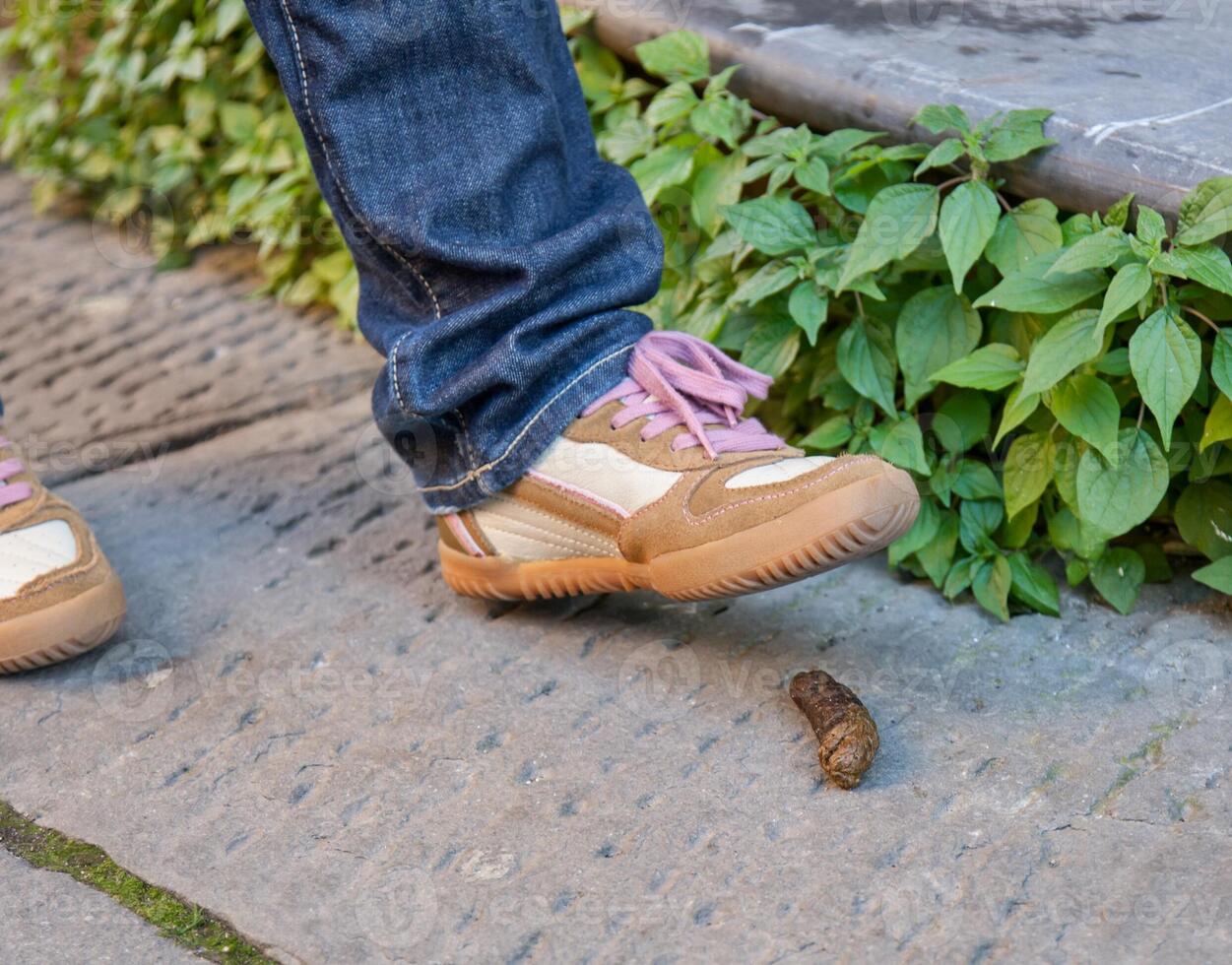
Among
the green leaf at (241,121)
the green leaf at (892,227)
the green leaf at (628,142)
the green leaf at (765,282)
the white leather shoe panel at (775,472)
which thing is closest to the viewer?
the white leather shoe panel at (775,472)

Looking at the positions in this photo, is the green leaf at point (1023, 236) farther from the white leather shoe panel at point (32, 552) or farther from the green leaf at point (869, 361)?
the white leather shoe panel at point (32, 552)

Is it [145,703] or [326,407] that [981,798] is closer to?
[145,703]

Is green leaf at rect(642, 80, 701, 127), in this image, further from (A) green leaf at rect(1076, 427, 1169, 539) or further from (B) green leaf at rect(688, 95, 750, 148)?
(A) green leaf at rect(1076, 427, 1169, 539)

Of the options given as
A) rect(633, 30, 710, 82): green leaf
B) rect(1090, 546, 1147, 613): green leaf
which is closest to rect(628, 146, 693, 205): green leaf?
rect(633, 30, 710, 82): green leaf

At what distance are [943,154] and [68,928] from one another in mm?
1179

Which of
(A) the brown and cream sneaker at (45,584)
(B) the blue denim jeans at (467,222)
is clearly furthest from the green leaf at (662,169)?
(A) the brown and cream sneaker at (45,584)

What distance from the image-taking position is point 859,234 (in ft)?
5.22

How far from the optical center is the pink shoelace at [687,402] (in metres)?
1.44

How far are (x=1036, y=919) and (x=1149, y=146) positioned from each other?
0.88 metres

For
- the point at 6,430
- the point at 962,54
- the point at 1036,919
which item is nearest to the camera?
the point at 1036,919

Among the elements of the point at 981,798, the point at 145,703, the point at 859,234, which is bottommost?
the point at 981,798

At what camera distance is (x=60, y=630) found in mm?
1417

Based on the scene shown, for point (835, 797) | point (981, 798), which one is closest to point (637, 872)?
point (835, 797)

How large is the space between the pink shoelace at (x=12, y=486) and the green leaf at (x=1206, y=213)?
1.27 m
